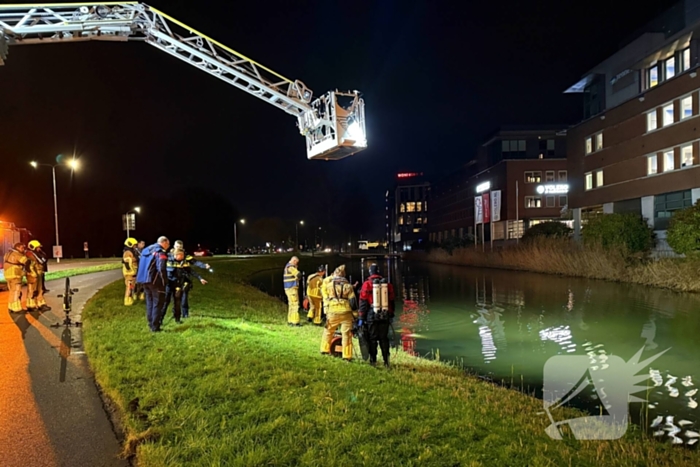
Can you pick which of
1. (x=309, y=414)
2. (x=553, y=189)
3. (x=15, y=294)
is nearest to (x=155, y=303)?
(x=15, y=294)

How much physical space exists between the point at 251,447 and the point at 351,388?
222 cm

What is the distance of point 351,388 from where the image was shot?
6.74 metres

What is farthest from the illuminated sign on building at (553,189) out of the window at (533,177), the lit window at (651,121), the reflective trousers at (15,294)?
the reflective trousers at (15,294)

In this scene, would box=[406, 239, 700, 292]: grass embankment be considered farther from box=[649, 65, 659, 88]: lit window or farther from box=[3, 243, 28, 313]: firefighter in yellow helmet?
box=[3, 243, 28, 313]: firefighter in yellow helmet

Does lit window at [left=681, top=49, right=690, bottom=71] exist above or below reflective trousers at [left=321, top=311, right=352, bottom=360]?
above

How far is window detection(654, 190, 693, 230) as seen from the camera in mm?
31516

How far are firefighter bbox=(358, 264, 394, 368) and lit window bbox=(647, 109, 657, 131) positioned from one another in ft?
111

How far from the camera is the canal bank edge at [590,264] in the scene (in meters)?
23.7

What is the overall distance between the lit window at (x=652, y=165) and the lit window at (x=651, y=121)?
6.53ft

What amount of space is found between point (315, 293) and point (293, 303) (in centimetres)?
88

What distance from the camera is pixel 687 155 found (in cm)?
3123

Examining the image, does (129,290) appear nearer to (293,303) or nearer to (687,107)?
(293,303)

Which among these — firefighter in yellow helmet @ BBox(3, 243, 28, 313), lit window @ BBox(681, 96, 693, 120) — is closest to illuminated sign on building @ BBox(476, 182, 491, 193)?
lit window @ BBox(681, 96, 693, 120)

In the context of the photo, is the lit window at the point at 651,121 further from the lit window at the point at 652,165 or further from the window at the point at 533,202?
the window at the point at 533,202
